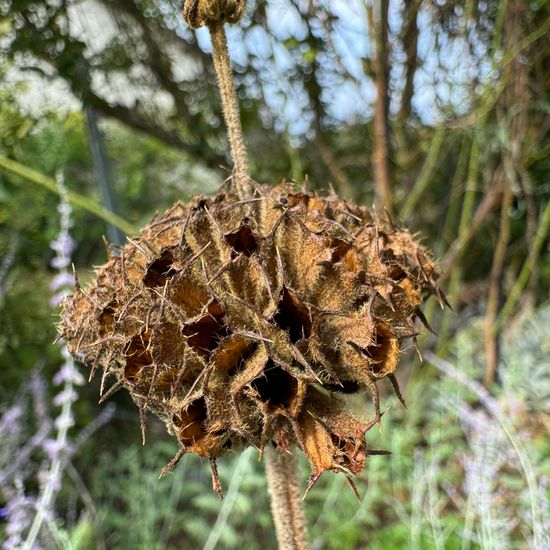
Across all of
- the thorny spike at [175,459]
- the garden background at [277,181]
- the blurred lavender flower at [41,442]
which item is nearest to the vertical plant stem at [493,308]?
the garden background at [277,181]

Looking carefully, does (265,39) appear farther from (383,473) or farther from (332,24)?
(383,473)

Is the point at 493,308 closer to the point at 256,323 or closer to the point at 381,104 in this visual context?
the point at 381,104

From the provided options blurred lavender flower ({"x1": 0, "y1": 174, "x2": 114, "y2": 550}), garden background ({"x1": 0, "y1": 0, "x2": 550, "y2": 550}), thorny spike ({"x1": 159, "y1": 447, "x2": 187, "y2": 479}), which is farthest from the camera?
garden background ({"x1": 0, "y1": 0, "x2": 550, "y2": 550})

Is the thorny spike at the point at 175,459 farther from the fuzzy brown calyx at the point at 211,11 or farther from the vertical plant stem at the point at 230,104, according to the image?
the fuzzy brown calyx at the point at 211,11

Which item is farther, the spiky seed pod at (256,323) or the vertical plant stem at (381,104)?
the vertical plant stem at (381,104)

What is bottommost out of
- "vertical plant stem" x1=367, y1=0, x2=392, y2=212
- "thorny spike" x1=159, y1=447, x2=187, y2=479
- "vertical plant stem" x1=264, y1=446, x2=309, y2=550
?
"vertical plant stem" x1=264, y1=446, x2=309, y2=550

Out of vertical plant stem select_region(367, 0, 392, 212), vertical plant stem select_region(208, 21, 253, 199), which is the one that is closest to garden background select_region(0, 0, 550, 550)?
vertical plant stem select_region(367, 0, 392, 212)

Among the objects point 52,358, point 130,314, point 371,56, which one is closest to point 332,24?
point 371,56

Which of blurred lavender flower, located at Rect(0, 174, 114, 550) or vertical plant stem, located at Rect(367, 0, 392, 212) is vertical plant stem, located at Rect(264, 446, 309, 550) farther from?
Answer: vertical plant stem, located at Rect(367, 0, 392, 212)

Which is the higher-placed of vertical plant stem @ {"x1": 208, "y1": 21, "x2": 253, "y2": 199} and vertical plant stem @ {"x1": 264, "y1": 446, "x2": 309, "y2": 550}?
vertical plant stem @ {"x1": 208, "y1": 21, "x2": 253, "y2": 199}
